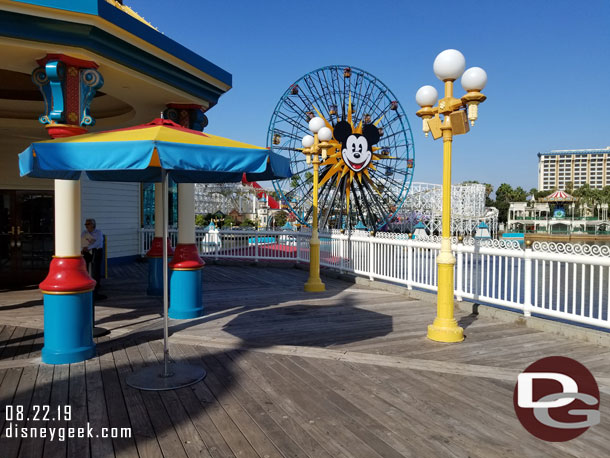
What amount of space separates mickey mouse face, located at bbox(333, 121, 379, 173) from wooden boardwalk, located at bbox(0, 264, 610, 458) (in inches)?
650

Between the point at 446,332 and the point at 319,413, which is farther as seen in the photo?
the point at 446,332

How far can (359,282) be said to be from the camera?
916 centimetres

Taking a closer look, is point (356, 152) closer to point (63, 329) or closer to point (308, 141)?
point (308, 141)

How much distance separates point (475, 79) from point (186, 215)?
12.9ft

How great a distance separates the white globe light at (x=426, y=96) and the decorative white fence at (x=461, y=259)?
2.18 metres

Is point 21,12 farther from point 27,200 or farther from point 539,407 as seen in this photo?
point 27,200

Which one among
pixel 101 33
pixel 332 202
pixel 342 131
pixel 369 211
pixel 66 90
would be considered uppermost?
pixel 342 131

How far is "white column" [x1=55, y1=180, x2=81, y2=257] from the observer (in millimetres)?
4156

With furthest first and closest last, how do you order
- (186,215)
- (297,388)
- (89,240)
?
1. (89,240)
2. (186,215)
3. (297,388)

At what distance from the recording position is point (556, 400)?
3.16 metres

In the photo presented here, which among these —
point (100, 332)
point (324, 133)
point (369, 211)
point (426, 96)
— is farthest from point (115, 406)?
point (369, 211)

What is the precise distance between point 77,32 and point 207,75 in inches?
75.7

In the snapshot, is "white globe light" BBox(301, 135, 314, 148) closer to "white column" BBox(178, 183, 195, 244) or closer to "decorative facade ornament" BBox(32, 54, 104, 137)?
"white column" BBox(178, 183, 195, 244)

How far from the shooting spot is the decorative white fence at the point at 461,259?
4.97 meters
